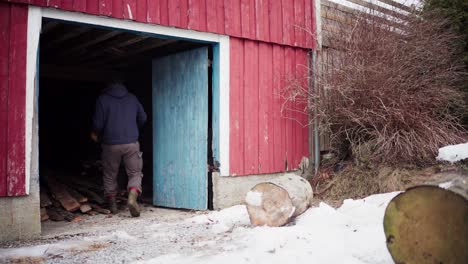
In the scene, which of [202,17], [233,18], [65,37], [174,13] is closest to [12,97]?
[65,37]

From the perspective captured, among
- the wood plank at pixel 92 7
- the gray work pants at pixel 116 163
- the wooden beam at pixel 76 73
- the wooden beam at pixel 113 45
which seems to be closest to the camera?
the wood plank at pixel 92 7

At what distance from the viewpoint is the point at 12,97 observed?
15.8 feet

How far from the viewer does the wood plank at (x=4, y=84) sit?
474 centimetres

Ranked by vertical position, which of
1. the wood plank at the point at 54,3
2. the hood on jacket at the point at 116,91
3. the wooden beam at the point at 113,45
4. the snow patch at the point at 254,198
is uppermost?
the wooden beam at the point at 113,45

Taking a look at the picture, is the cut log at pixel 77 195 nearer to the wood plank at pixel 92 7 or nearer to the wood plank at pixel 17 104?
the wood plank at pixel 17 104

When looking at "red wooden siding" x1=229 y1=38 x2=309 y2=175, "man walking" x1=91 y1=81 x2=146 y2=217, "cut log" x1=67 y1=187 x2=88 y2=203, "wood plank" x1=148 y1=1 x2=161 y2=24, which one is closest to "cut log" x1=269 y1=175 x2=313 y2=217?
"red wooden siding" x1=229 y1=38 x2=309 y2=175

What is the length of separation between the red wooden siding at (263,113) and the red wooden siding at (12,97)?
3.16 meters

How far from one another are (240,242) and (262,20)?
14.0 feet

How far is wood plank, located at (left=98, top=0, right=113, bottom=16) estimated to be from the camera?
543cm

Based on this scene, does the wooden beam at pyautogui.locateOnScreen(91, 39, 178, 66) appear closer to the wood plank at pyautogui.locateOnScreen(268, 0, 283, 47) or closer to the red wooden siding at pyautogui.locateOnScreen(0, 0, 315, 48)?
the red wooden siding at pyautogui.locateOnScreen(0, 0, 315, 48)

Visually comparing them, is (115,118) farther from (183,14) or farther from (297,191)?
(297,191)

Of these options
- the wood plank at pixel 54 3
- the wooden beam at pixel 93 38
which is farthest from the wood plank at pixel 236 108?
the wood plank at pixel 54 3

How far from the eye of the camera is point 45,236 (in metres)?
5.07

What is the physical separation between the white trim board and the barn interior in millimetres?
231
